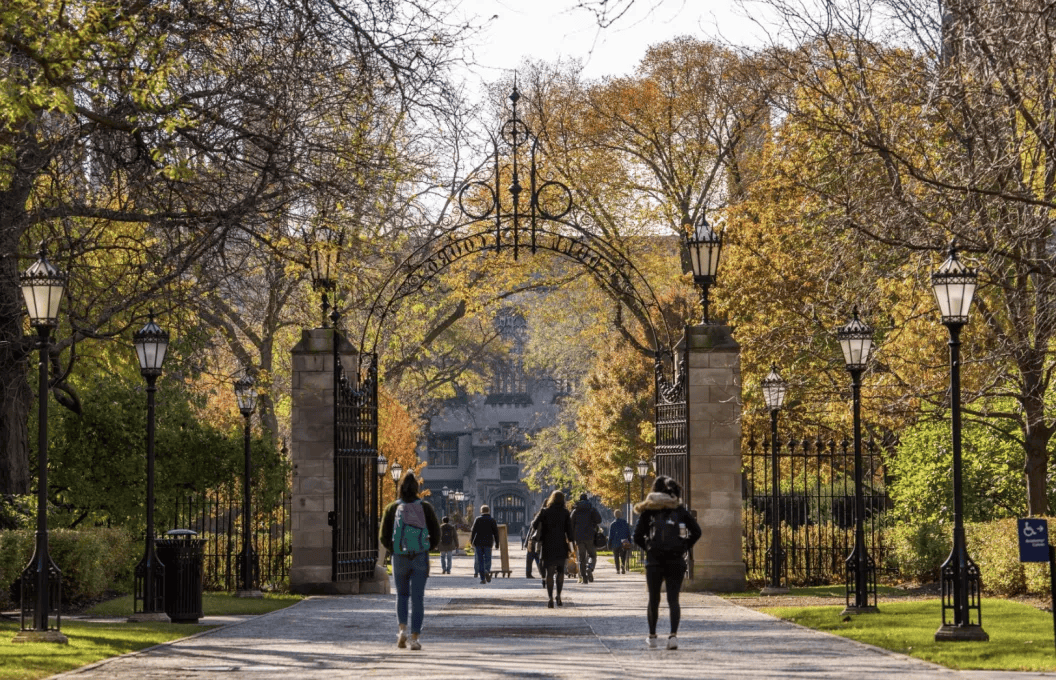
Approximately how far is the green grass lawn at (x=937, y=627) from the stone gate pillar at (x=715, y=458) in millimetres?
3008

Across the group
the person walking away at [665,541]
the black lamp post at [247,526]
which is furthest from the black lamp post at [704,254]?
the person walking away at [665,541]

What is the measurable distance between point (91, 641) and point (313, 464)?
8.57 meters

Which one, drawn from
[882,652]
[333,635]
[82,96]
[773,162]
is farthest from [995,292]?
[82,96]

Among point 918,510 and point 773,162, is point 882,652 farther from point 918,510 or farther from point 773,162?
point 773,162

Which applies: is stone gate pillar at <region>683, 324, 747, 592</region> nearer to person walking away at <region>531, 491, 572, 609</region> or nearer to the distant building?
person walking away at <region>531, 491, 572, 609</region>

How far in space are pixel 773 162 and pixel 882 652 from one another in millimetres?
15780

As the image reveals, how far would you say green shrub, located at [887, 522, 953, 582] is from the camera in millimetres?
23422

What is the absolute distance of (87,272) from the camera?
19.0 meters

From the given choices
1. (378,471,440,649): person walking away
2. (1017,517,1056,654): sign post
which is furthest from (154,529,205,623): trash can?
(1017,517,1056,654): sign post

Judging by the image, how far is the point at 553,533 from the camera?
64.1ft

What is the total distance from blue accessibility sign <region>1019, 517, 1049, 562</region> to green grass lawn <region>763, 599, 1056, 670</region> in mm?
848

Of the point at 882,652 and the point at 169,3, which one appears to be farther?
the point at 169,3

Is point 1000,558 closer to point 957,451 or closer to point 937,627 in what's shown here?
point 937,627

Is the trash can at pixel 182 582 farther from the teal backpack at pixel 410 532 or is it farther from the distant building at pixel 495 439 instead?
the distant building at pixel 495 439
